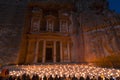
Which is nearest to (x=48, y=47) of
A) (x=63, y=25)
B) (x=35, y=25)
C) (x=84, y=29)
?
(x=35, y=25)

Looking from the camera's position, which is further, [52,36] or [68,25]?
[68,25]

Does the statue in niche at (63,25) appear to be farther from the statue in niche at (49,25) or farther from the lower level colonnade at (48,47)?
the lower level colonnade at (48,47)

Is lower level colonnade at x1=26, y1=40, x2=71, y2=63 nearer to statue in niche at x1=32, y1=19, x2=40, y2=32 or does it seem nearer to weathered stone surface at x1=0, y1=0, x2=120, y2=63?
weathered stone surface at x1=0, y1=0, x2=120, y2=63

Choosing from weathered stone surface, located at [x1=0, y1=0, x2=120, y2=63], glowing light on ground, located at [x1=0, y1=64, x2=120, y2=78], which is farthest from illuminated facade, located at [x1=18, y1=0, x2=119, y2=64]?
glowing light on ground, located at [x1=0, y1=64, x2=120, y2=78]

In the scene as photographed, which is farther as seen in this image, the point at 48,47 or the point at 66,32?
the point at 48,47

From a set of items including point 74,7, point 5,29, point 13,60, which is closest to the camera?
point 13,60

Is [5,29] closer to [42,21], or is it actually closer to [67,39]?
[42,21]

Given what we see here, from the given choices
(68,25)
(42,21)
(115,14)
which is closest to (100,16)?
(115,14)

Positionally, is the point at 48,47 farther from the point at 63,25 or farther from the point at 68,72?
the point at 68,72

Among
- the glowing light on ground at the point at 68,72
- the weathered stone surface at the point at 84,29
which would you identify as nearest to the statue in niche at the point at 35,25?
the weathered stone surface at the point at 84,29

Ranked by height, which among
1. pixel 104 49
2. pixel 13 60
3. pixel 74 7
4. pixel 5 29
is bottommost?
pixel 13 60

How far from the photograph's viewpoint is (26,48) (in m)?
16.6

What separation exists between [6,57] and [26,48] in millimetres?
3267

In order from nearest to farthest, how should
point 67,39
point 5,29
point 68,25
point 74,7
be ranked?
point 5,29, point 67,39, point 68,25, point 74,7
